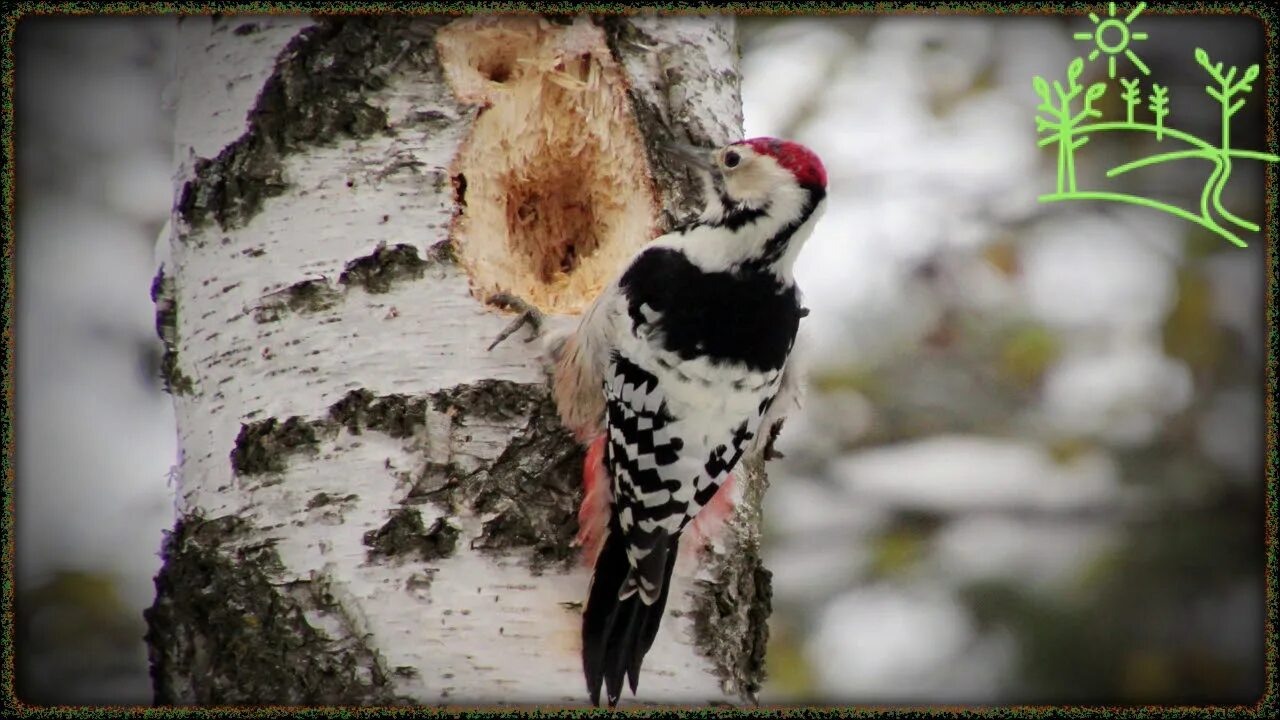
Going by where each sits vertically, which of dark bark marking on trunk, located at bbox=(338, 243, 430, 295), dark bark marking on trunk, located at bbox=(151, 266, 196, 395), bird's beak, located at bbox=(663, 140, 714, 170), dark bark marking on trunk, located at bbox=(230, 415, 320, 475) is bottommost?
dark bark marking on trunk, located at bbox=(230, 415, 320, 475)

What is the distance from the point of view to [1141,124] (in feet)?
12.4

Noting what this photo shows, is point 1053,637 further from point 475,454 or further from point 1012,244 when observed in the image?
point 475,454

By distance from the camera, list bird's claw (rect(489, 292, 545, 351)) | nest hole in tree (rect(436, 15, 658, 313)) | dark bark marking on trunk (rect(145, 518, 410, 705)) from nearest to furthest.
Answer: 1. dark bark marking on trunk (rect(145, 518, 410, 705))
2. bird's claw (rect(489, 292, 545, 351))
3. nest hole in tree (rect(436, 15, 658, 313))

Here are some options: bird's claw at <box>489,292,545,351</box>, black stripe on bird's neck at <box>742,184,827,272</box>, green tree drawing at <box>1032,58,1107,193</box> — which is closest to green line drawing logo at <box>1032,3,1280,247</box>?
green tree drawing at <box>1032,58,1107,193</box>

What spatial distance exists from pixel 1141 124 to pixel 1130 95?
151mm

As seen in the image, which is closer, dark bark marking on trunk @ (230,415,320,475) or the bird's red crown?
dark bark marking on trunk @ (230,415,320,475)

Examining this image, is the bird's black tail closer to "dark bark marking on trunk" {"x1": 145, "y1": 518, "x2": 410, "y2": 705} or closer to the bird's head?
"dark bark marking on trunk" {"x1": 145, "y1": 518, "x2": 410, "y2": 705}

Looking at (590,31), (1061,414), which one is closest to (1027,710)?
(590,31)

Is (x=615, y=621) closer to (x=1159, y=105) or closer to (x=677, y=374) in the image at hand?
(x=677, y=374)

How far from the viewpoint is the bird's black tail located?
7.59 feet

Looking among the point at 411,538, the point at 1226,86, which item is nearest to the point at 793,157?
the point at 411,538

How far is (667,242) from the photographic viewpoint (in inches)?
108

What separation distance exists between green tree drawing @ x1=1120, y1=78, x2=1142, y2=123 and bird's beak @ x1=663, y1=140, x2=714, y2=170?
1.64 meters

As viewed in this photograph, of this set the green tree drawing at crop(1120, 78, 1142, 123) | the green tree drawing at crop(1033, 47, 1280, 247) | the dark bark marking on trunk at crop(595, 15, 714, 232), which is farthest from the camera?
the green tree drawing at crop(1120, 78, 1142, 123)
